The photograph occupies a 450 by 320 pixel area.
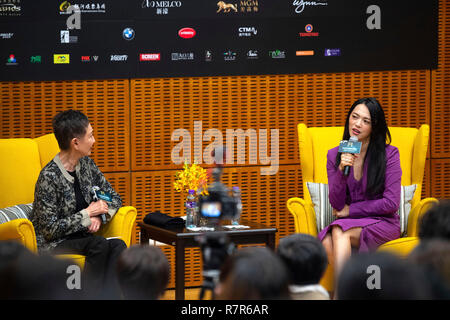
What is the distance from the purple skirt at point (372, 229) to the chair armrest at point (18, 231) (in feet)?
5.93

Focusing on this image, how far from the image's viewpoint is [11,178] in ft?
14.8

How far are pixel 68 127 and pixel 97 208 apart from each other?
55 cm

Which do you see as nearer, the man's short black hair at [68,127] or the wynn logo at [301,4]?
the man's short black hair at [68,127]

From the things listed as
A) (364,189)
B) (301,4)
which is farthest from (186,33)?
(364,189)

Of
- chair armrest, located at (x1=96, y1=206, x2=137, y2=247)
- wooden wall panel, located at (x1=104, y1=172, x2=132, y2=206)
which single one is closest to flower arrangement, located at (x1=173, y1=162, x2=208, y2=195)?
chair armrest, located at (x1=96, y1=206, x2=137, y2=247)

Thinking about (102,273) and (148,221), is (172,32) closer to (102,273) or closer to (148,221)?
(148,221)

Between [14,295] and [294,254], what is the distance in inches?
37.1

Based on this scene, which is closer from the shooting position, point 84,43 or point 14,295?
point 14,295

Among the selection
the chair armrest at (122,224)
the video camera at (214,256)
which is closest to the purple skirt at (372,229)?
the chair armrest at (122,224)

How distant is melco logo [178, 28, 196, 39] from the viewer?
5.39m

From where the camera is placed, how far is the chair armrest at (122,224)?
4453 millimetres

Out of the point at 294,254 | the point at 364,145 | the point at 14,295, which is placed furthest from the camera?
the point at 364,145

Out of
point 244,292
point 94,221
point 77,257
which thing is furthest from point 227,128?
point 244,292

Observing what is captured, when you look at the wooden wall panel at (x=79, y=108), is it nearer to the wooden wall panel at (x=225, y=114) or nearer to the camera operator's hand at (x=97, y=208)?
the wooden wall panel at (x=225, y=114)
